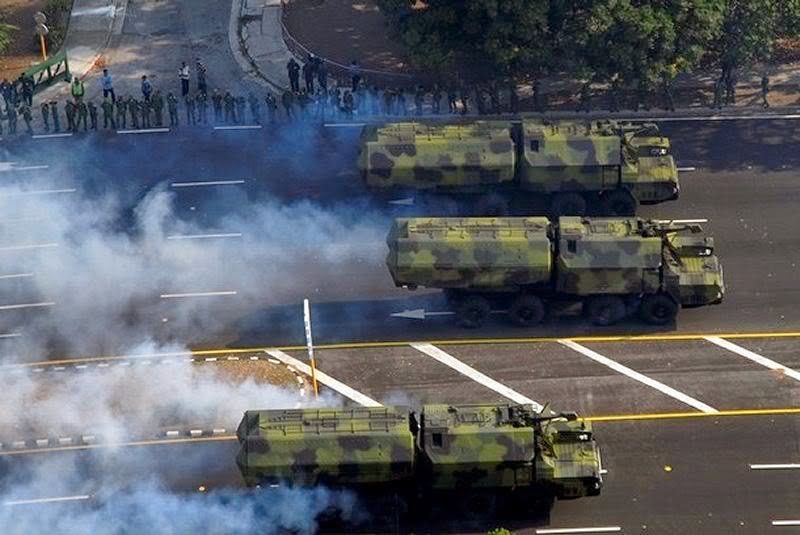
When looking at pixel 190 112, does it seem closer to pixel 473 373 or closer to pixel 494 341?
pixel 494 341

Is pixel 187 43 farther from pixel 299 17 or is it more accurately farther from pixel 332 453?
pixel 332 453

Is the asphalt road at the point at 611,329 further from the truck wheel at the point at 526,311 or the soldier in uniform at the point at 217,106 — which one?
the soldier in uniform at the point at 217,106

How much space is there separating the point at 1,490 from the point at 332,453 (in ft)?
28.6

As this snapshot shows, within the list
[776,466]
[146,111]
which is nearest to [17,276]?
[146,111]

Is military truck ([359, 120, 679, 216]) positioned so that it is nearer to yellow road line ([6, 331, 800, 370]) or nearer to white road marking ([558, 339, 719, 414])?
yellow road line ([6, 331, 800, 370])

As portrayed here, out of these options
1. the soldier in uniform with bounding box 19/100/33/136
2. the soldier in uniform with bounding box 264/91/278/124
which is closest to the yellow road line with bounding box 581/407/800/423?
the soldier in uniform with bounding box 264/91/278/124

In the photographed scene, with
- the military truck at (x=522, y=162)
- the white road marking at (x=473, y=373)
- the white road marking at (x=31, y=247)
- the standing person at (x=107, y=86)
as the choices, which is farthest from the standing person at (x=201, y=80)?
the white road marking at (x=473, y=373)

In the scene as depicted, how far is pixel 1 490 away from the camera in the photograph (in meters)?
31.3

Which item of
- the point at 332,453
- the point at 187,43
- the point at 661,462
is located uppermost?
the point at 187,43

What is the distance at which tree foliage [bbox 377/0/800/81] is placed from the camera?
143 ft

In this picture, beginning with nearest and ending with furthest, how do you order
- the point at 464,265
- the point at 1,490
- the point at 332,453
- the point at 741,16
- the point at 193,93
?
the point at 332,453
the point at 1,490
the point at 464,265
the point at 741,16
the point at 193,93

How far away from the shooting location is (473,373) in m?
35.2

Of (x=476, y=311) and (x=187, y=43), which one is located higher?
(x=187, y=43)

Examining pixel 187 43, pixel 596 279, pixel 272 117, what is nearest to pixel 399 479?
pixel 596 279
